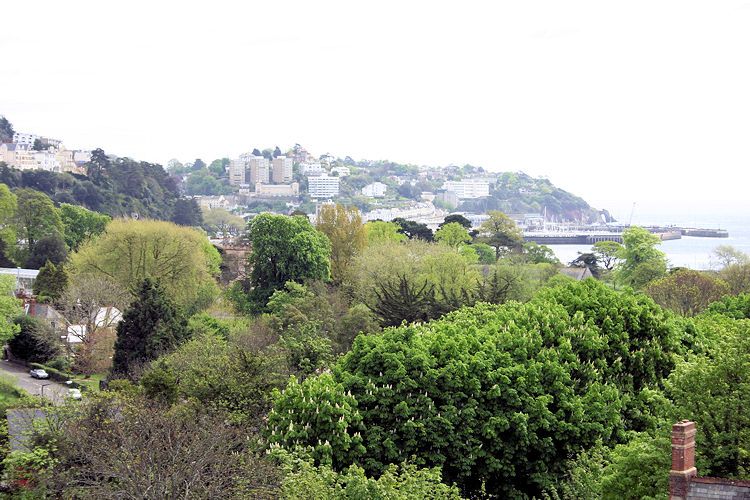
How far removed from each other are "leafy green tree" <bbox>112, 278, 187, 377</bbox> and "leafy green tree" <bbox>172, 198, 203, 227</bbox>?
88.6 meters

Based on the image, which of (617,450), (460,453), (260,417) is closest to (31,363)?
(260,417)

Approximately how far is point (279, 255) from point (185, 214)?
79.4 metres

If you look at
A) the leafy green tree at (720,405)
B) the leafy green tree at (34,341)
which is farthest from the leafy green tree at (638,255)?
the leafy green tree at (720,405)

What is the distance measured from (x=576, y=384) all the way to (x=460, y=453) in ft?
11.4

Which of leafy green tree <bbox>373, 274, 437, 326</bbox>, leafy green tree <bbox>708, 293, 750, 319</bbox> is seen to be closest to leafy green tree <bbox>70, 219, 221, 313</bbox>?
leafy green tree <bbox>373, 274, 437, 326</bbox>

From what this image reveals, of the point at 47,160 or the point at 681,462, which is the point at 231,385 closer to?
the point at 681,462

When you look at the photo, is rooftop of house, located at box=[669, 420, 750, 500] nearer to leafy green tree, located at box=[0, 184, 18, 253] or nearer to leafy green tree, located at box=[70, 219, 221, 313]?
leafy green tree, located at box=[70, 219, 221, 313]

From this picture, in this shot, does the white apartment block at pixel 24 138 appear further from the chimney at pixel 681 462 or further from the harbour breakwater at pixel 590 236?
the chimney at pixel 681 462

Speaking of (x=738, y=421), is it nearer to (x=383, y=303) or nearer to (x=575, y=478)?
(x=575, y=478)

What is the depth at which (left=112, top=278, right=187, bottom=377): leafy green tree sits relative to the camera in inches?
1409

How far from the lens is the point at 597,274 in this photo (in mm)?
84500

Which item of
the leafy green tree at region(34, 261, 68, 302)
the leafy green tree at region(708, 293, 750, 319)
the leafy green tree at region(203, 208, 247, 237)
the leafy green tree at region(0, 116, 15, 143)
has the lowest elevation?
the leafy green tree at region(203, 208, 247, 237)

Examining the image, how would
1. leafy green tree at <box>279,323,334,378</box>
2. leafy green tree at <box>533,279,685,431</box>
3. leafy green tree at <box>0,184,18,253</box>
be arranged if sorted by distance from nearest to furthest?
leafy green tree at <box>533,279,685,431</box> < leafy green tree at <box>279,323,334,378</box> < leafy green tree at <box>0,184,18,253</box>

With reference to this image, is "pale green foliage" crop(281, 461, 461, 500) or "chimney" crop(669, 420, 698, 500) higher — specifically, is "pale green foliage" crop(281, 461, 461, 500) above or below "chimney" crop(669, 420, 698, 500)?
below
